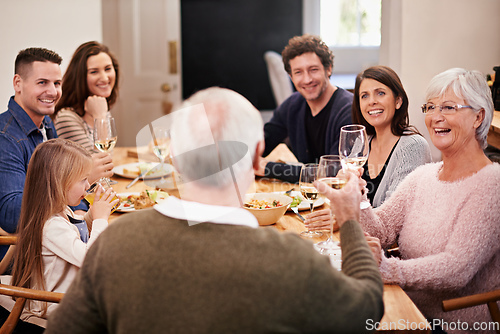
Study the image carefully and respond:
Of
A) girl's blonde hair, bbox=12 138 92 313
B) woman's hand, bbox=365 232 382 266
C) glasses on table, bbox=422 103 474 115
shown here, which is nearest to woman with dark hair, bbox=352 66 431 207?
glasses on table, bbox=422 103 474 115

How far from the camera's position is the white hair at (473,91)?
1602mm

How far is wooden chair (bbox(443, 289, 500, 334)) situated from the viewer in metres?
1.38

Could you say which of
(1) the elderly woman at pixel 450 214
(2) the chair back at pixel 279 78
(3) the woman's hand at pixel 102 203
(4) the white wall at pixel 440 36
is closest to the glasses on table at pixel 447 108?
(1) the elderly woman at pixel 450 214

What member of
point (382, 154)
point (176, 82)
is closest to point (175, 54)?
point (176, 82)

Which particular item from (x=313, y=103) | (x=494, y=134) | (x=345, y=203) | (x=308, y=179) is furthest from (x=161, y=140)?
(x=494, y=134)

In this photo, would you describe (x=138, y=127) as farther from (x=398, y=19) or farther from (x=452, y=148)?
(x=452, y=148)

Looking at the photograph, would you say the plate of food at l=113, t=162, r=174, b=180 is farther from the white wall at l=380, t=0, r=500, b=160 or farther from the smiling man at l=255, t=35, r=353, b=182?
the white wall at l=380, t=0, r=500, b=160

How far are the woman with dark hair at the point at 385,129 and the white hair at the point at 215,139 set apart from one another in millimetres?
1199

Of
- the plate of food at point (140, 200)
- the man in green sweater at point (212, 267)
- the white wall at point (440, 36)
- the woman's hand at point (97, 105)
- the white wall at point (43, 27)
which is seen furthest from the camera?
the white wall at point (440, 36)

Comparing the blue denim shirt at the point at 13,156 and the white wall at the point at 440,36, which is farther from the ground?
the white wall at the point at 440,36

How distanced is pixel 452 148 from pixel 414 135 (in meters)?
0.50

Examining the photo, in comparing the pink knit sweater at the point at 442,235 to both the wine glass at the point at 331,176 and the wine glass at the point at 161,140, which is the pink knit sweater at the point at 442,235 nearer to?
the wine glass at the point at 331,176

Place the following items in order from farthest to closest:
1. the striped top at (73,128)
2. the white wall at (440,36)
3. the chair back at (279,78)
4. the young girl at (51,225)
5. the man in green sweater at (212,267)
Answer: the chair back at (279,78) → the white wall at (440,36) → the striped top at (73,128) → the young girl at (51,225) → the man in green sweater at (212,267)

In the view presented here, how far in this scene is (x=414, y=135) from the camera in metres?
2.12
